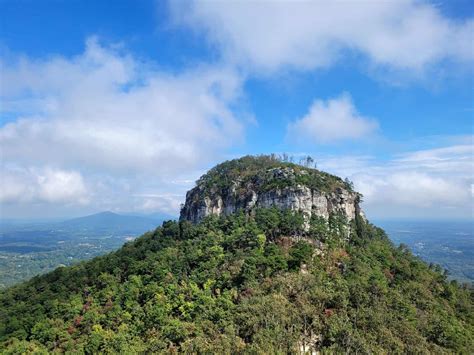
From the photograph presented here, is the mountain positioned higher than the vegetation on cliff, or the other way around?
the vegetation on cliff

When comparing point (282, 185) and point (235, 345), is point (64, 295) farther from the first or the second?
point (282, 185)

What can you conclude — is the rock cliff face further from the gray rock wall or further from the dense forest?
the dense forest

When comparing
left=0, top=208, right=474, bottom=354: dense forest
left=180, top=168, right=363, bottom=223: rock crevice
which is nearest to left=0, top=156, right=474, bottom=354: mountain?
left=0, top=208, right=474, bottom=354: dense forest

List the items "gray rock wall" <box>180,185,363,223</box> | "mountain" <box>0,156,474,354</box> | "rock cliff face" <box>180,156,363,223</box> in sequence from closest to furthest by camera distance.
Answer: "mountain" <box>0,156,474,354</box>
"gray rock wall" <box>180,185,363,223</box>
"rock cliff face" <box>180,156,363,223</box>

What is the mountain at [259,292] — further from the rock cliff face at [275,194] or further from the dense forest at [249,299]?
the rock cliff face at [275,194]

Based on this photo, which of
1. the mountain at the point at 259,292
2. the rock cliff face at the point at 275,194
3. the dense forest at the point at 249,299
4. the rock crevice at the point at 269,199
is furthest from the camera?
the rock cliff face at the point at 275,194

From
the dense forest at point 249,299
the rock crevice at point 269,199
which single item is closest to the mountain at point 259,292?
the dense forest at point 249,299
